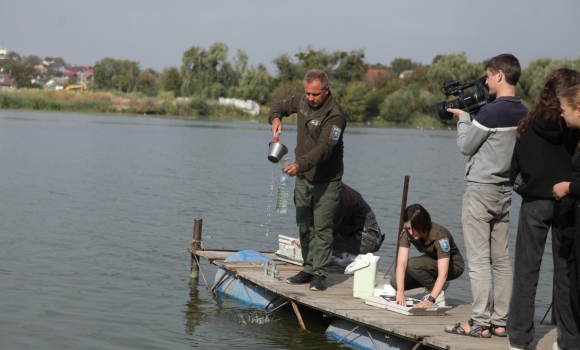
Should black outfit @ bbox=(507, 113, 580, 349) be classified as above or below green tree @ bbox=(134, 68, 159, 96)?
below

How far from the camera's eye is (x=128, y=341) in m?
7.09

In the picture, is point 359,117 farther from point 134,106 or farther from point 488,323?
point 488,323

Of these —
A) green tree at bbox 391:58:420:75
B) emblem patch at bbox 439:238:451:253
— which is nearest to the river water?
emblem patch at bbox 439:238:451:253

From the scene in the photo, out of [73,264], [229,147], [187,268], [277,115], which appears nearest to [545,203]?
[277,115]

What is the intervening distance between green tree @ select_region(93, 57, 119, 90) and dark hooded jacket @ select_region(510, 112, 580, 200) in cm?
10461

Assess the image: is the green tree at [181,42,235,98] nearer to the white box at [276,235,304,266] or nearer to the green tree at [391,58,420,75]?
the white box at [276,235,304,266]

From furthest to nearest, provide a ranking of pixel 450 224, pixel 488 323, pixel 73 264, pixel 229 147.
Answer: pixel 229 147, pixel 450 224, pixel 73 264, pixel 488 323

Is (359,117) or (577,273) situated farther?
(359,117)

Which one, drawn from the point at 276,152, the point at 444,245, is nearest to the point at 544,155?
the point at 444,245

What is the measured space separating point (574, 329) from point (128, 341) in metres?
4.03

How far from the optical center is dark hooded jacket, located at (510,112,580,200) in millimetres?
5105

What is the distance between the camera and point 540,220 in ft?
17.1

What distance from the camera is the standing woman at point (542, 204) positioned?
16.8ft

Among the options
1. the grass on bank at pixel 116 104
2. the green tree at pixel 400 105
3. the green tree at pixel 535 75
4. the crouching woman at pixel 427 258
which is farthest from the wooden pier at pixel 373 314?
the green tree at pixel 400 105
